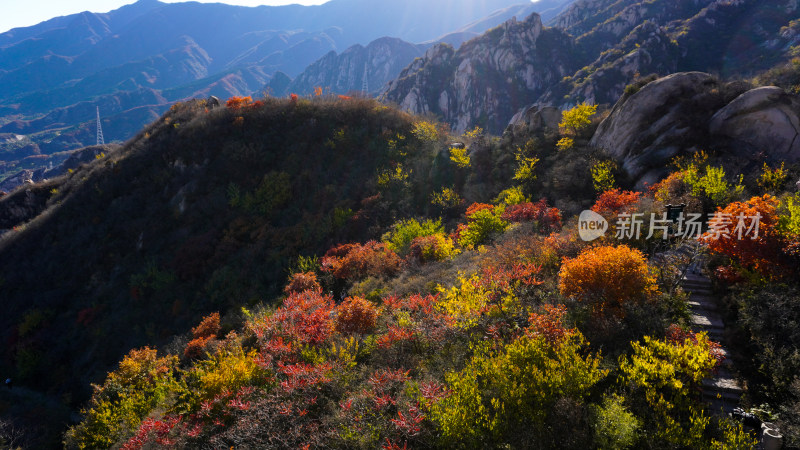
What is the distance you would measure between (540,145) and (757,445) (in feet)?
56.9

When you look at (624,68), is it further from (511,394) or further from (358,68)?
(358,68)

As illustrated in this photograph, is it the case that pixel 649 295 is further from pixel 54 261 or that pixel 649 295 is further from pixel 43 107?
pixel 43 107

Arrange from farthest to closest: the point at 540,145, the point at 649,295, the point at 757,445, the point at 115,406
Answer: the point at 540,145 < the point at 115,406 < the point at 649,295 < the point at 757,445

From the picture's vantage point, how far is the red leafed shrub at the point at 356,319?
869cm

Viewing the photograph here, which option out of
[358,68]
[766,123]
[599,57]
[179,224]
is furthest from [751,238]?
[358,68]

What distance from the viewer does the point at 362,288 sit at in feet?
40.5

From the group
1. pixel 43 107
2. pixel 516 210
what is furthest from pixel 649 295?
Result: pixel 43 107

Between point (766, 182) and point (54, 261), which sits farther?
point (54, 261)

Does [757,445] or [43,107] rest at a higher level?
[43,107]

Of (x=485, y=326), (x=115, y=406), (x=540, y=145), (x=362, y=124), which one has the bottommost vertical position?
(x=115, y=406)

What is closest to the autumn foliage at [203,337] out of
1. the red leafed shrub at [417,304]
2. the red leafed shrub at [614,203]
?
the red leafed shrub at [417,304]

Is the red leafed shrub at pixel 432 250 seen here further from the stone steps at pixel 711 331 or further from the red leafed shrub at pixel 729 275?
the red leafed shrub at pixel 729 275

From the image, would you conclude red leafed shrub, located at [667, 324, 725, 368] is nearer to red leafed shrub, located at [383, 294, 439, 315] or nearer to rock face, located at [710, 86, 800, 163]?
red leafed shrub, located at [383, 294, 439, 315]

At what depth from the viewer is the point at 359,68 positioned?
169750 mm
